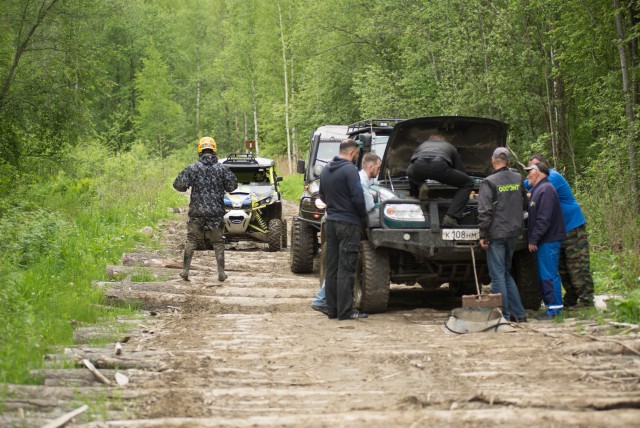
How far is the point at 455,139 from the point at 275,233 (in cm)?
712

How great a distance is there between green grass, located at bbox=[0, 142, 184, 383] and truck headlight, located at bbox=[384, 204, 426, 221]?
10.7 ft

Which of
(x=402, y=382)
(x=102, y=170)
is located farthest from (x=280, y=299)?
(x=102, y=170)

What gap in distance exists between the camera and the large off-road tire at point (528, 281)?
9023 mm

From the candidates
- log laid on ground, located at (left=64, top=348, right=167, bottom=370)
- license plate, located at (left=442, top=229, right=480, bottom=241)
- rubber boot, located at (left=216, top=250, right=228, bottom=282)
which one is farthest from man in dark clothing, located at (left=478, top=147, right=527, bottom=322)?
rubber boot, located at (left=216, top=250, right=228, bottom=282)

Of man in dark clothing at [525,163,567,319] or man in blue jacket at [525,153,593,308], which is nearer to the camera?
man in dark clothing at [525,163,567,319]

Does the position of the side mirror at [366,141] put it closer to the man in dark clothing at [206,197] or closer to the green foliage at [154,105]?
the man in dark clothing at [206,197]

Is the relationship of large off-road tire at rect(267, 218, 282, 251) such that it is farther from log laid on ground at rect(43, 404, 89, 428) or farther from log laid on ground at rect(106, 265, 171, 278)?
log laid on ground at rect(43, 404, 89, 428)

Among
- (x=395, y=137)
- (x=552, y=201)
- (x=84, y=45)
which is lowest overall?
(x=552, y=201)

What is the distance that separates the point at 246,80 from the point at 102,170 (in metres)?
30.5

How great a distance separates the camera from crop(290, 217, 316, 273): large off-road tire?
41.3 feet

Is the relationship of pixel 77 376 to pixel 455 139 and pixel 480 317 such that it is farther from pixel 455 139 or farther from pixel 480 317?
pixel 455 139

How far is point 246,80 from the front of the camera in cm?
5356

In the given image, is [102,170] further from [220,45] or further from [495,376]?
[220,45]

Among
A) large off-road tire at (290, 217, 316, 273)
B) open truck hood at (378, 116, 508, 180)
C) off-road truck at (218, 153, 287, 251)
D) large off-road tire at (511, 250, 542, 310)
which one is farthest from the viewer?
off-road truck at (218, 153, 287, 251)
